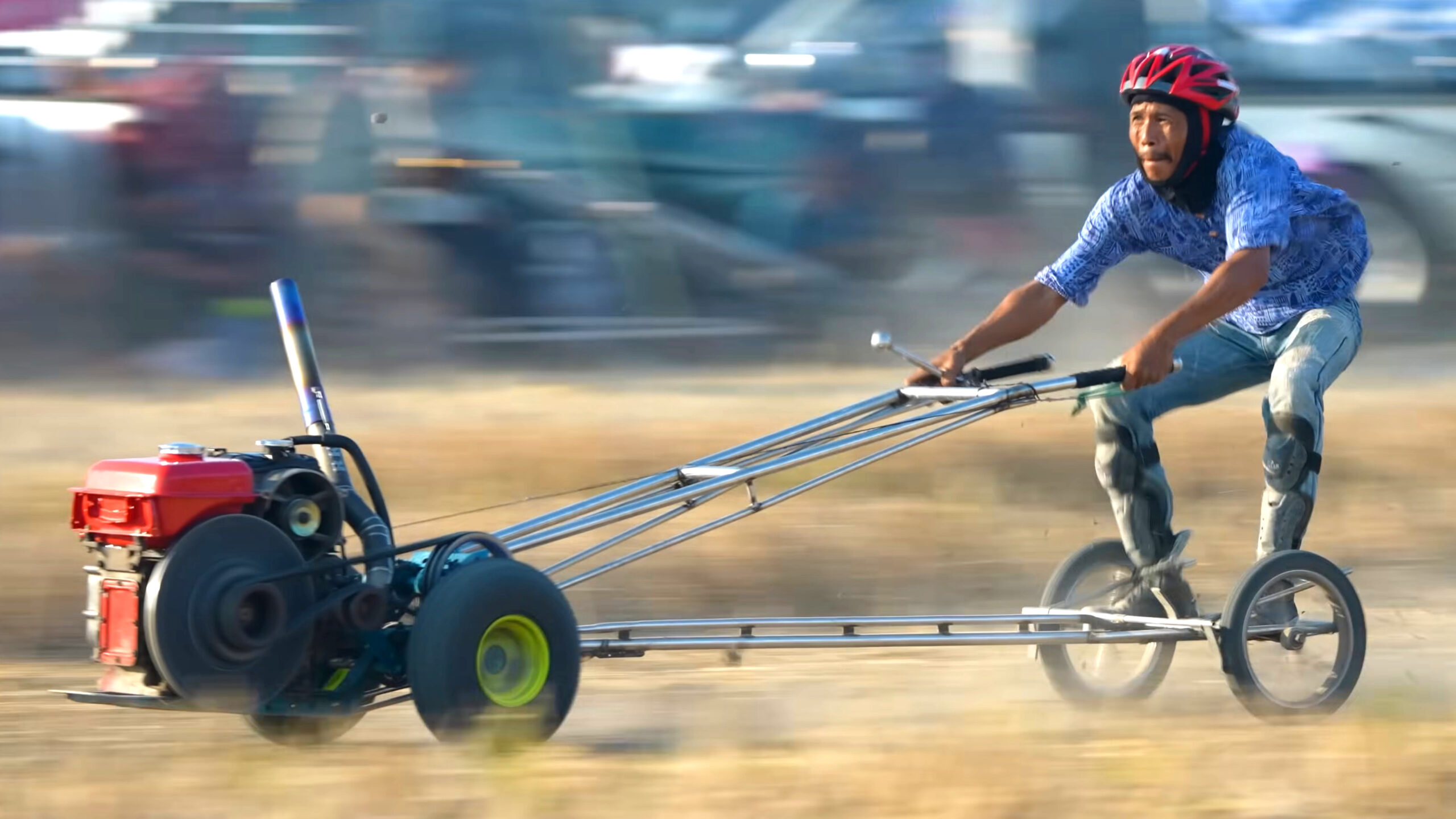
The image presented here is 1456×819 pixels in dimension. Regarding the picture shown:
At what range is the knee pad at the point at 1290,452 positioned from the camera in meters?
5.55

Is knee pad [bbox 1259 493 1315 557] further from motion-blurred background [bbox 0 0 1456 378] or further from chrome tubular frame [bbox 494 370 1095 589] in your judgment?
motion-blurred background [bbox 0 0 1456 378]

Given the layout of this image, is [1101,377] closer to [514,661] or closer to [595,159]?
[514,661]

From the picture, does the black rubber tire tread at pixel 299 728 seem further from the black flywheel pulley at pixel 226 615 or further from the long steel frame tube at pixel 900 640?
the long steel frame tube at pixel 900 640

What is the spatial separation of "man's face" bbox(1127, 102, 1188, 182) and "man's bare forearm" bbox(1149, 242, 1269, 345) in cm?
36

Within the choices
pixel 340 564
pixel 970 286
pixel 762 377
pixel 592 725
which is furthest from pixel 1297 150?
pixel 340 564

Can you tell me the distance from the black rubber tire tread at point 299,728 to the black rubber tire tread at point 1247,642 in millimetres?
2214

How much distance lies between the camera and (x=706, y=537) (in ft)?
26.9

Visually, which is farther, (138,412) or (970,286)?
(970,286)

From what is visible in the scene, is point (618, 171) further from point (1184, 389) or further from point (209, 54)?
point (1184, 389)

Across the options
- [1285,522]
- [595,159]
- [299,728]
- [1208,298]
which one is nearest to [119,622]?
[299,728]

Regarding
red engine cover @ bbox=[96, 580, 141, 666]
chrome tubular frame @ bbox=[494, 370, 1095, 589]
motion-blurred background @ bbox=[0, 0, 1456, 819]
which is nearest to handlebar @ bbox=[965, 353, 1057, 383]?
chrome tubular frame @ bbox=[494, 370, 1095, 589]

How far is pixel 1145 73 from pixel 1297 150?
7.79 metres

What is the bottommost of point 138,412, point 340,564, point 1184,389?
point 340,564

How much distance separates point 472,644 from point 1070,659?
7.15 ft
